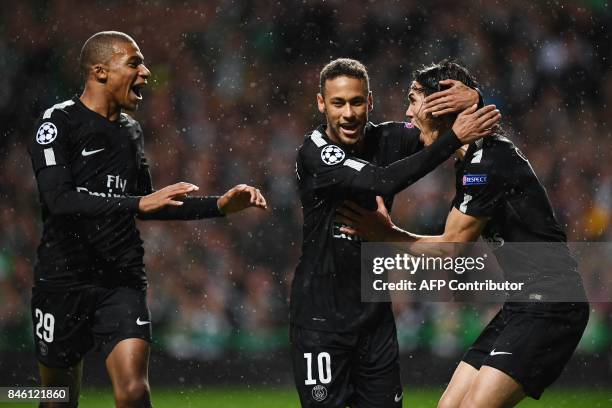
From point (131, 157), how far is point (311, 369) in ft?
4.74

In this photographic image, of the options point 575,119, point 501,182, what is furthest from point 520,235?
point 575,119

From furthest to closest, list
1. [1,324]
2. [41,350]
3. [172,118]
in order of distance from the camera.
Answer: [172,118] < [1,324] < [41,350]

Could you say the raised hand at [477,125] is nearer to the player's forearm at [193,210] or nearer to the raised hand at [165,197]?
the raised hand at [165,197]

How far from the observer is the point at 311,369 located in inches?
173

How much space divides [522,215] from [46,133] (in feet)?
7.59

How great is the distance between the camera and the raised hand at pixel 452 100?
4.20 meters

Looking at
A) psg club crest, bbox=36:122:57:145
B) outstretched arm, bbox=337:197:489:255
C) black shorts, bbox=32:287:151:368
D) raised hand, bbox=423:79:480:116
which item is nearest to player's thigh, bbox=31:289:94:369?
black shorts, bbox=32:287:151:368

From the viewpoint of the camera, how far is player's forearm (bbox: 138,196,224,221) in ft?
15.6

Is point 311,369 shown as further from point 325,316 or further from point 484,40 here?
point 484,40

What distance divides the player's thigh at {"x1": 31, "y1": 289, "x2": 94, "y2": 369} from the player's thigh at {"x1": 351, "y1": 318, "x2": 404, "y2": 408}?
4.62ft

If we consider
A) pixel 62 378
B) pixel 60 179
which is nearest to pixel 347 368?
pixel 62 378

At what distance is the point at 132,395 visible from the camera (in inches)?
172

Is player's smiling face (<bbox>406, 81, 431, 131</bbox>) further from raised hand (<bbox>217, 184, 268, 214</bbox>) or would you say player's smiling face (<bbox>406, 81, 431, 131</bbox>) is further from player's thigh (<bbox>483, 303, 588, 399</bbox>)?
player's thigh (<bbox>483, 303, 588, 399</bbox>)

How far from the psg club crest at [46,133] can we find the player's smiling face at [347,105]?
135 cm
